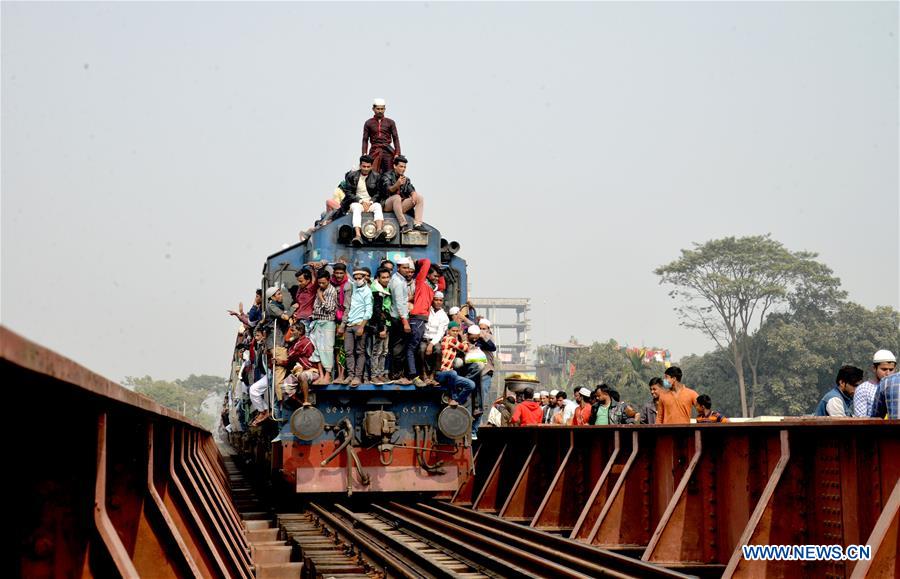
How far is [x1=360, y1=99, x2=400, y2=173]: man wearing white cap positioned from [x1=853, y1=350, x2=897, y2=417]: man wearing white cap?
29.8ft

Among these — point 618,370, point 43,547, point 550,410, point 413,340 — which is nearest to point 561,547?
point 413,340

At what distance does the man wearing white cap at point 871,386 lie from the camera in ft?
31.3

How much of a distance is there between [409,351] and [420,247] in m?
1.62

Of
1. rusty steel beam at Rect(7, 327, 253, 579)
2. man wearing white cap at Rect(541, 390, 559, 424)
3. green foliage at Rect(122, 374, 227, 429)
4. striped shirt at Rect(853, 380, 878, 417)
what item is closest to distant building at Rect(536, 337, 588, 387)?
green foliage at Rect(122, 374, 227, 429)

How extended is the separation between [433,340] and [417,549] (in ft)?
13.0

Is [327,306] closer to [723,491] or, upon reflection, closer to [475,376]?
[475,376]

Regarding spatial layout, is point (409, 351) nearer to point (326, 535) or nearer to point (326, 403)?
point (326, 403)

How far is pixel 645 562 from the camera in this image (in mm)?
9328

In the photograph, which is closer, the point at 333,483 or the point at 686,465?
the point at 686,465

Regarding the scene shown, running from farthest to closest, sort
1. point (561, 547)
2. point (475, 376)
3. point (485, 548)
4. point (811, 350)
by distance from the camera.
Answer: point (811, 350), point (475, 376), point (485, 548), point (561, 547)

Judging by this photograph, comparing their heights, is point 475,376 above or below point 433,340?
below

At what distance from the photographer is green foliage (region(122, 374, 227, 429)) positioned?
85.0 meters

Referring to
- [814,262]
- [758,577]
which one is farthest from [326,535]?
[814,262]

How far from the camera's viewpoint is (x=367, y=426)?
14531 mm
